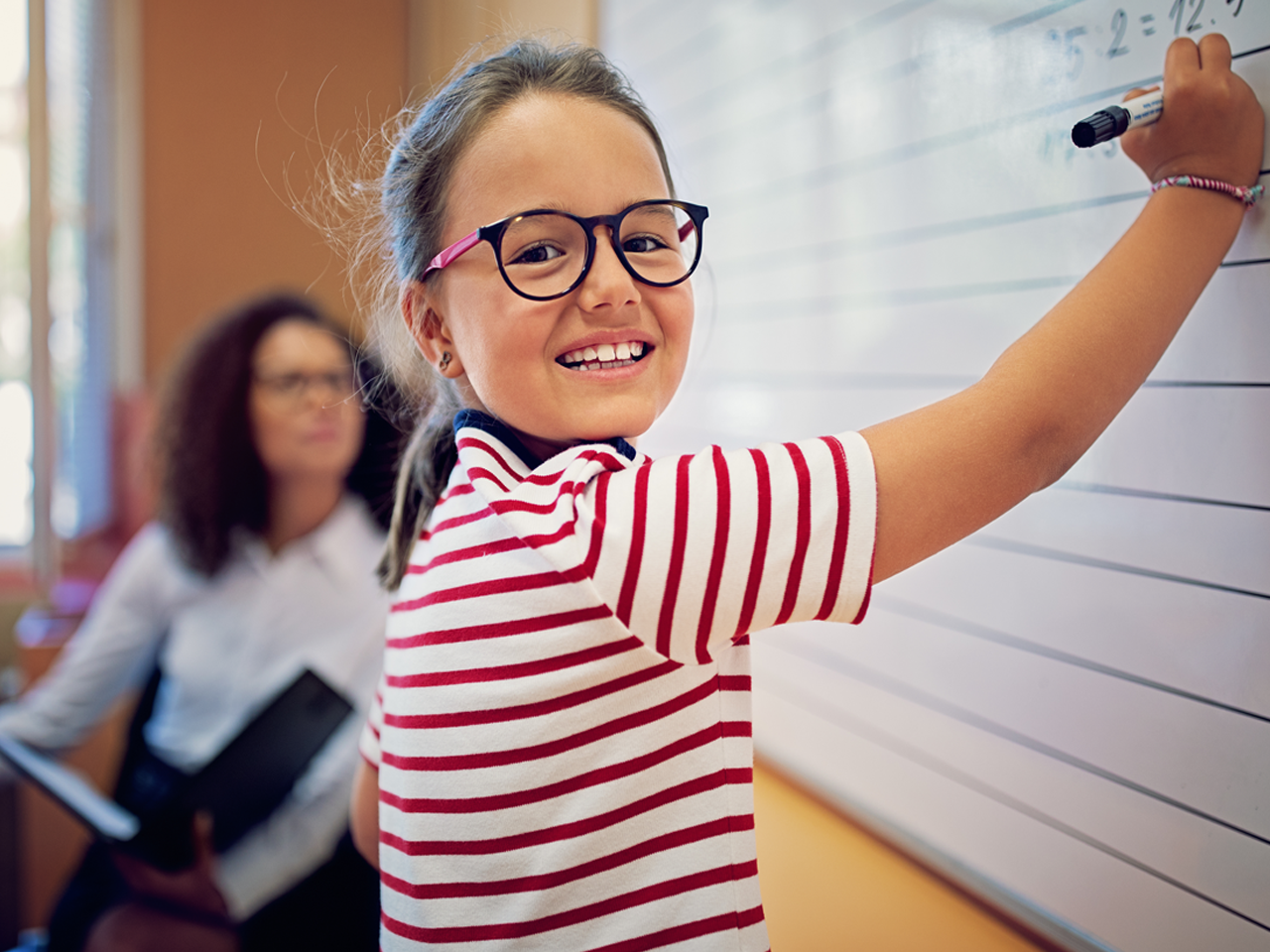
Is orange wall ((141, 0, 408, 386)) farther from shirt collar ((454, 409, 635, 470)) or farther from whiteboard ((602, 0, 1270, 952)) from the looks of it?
shirt collar ((454, 409, 635, 470))

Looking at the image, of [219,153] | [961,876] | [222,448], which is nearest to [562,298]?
[961,876]

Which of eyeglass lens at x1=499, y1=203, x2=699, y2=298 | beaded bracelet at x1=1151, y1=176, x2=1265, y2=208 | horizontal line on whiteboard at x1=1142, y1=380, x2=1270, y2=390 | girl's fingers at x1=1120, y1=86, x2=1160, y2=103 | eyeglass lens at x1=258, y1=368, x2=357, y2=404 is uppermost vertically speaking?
girl's fingers at x1=1120, y1=86, x2=1160, y2=103

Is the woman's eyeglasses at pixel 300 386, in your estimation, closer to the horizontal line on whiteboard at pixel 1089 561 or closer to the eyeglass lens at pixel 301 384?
the eyeglass lens at pixel 301 384

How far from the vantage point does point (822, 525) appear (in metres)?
0.49

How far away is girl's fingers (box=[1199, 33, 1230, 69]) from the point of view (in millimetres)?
588

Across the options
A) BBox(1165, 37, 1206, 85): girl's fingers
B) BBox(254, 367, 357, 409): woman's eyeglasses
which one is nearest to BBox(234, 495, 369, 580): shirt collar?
BBox(254, 367, 357, 409): woman's eyeglasses

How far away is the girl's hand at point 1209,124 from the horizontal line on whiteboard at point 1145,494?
214 mm

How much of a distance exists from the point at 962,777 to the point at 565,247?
612 millimetres

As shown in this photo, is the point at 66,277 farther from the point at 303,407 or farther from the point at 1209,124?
the point at 1209,124

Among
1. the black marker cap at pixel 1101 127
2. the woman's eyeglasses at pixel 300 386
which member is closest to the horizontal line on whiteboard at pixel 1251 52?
the black marker cap at pixel 1101 127

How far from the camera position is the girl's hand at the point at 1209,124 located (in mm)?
574

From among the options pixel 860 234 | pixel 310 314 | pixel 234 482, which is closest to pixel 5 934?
pixel 234 482

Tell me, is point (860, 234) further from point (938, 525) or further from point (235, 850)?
point (235, 850)

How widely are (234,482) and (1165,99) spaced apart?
59.2 inches
